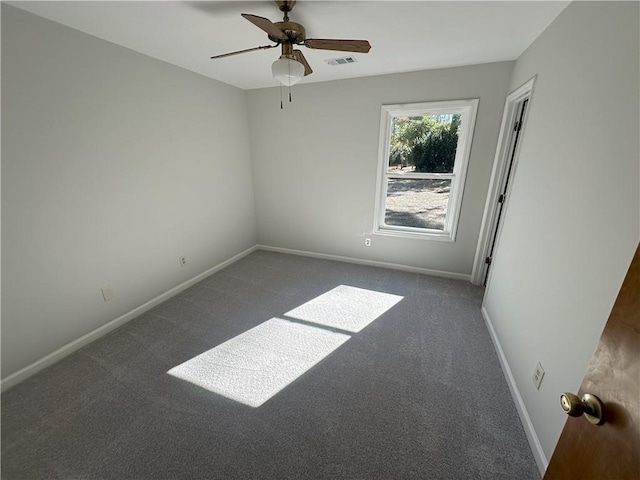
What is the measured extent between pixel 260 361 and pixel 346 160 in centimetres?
246

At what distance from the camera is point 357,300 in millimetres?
2777

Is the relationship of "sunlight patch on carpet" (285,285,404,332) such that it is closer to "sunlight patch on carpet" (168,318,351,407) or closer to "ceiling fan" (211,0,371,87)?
"sunlight patch on carpet" (168,318,351,407)

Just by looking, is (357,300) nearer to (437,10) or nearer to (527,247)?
(527,247)

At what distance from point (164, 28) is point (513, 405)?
11.3 feet

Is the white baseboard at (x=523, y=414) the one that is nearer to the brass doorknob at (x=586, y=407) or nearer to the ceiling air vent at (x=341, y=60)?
the brass doorknob at (x=586, y=407)

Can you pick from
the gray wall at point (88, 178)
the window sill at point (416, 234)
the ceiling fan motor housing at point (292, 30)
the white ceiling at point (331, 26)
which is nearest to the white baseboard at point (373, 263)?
the window sill at point (416, 234)

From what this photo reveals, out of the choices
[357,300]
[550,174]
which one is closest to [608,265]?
[550,174]

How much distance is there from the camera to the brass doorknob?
1.94 feet

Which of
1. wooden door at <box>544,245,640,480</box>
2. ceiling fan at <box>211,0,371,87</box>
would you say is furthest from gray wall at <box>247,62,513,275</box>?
wooden door at <box>544,245,640,480</box>

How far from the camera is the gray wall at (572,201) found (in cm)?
101

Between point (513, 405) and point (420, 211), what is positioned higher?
point (420, 211)

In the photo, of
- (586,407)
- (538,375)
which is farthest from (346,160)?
(586,407)

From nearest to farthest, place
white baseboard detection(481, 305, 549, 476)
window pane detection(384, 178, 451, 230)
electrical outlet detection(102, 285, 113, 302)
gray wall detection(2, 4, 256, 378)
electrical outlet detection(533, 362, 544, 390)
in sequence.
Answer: white baseboard detection(481, 305, 549, 476) → electrical outlet detection(533, 362, 544, 390) → gray wall detection(2, 4, 256, 378) → electrical outlet detection(102, 285, 113, 302) → window pane detection(384, 178, 451, 230)

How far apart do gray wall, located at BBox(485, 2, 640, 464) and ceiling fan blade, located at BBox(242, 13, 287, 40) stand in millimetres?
1565
